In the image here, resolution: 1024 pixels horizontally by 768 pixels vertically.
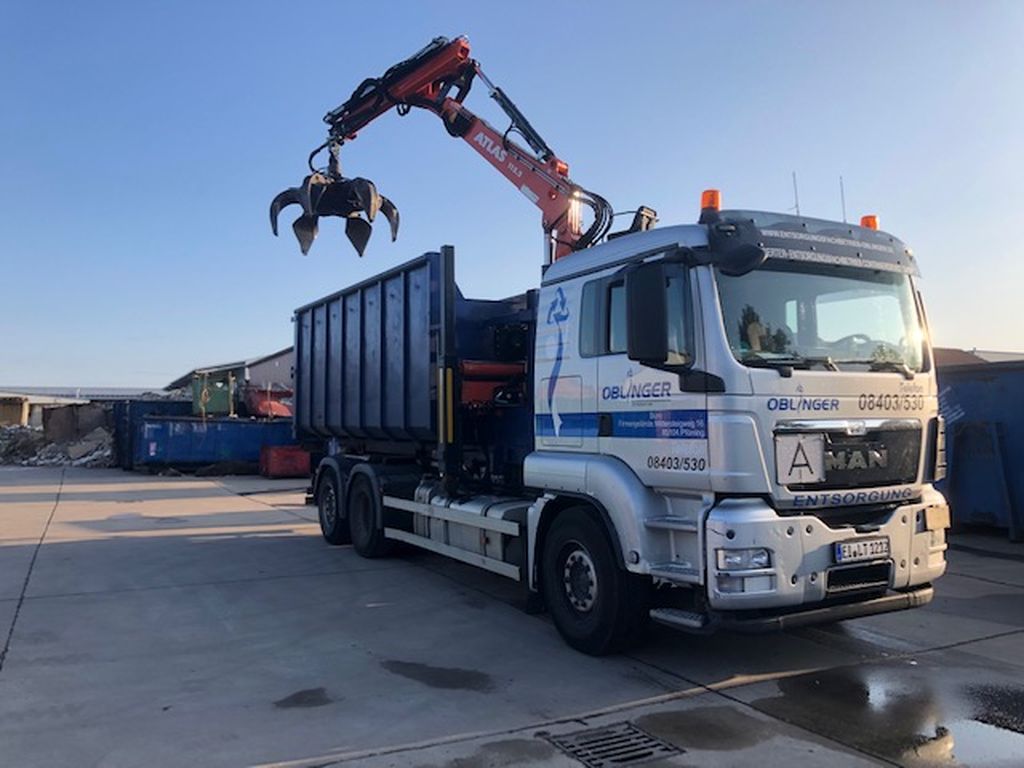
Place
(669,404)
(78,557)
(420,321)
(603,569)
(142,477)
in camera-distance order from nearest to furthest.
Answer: (669,404), (603,569), (420,321), (78,557), (142,477)

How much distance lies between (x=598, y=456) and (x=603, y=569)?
82 cm

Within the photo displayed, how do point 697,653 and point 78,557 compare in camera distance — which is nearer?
point 697,653

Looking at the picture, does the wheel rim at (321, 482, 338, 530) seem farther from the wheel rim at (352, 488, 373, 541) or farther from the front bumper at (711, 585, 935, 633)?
the front bumper at (711, 585, 935, 633)

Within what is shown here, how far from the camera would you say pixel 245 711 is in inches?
198

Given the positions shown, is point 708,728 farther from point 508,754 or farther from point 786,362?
point 786,362

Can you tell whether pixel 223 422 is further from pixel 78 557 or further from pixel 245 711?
pixel 245 711

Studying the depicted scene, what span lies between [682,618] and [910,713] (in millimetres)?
1420

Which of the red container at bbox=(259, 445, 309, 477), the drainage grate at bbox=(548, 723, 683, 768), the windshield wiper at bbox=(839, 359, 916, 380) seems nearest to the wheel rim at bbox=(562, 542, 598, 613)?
the drainage grate at bbox=(548, 723, 683, 768)

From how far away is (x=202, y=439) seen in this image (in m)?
25.6

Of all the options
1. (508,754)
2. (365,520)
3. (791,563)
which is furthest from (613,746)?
(365,520)

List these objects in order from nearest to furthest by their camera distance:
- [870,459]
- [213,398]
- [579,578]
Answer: [870,459]
[579,578]
[213,398]

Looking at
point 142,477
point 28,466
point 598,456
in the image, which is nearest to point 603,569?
point 598,456

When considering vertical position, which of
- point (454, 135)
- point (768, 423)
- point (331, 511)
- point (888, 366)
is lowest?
point (331, 511)

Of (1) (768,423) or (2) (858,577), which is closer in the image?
(1) (768,423)
